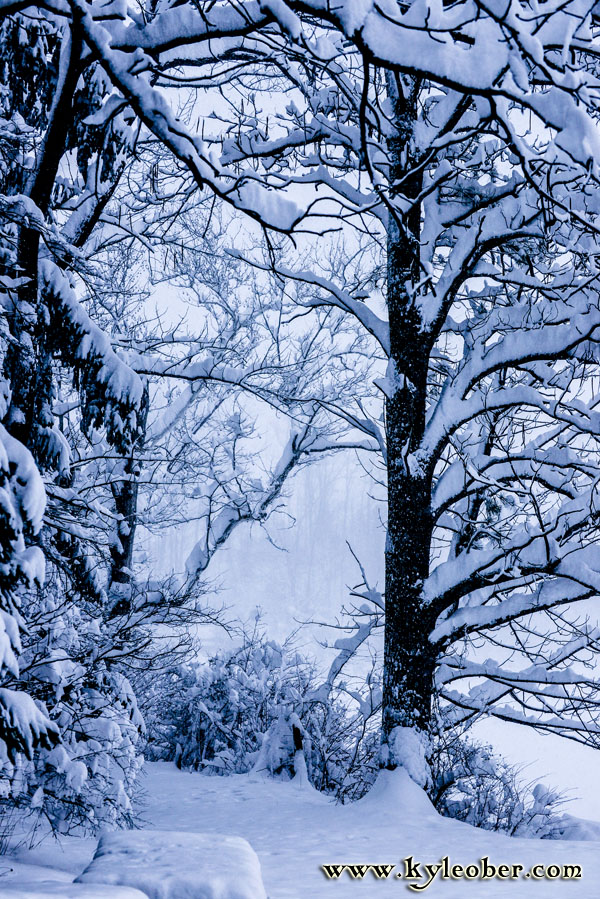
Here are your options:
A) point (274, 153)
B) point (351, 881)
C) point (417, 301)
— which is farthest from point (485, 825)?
point (274, 153)

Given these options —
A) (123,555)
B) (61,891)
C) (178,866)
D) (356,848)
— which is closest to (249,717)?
(123,555)

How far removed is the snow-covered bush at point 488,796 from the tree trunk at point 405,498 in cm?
135

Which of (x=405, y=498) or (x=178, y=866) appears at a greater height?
(x=405, y=498)

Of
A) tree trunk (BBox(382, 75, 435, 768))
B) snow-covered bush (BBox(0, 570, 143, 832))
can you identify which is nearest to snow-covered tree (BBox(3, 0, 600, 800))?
tree trunk (BBox(382, 75, 435, 768))

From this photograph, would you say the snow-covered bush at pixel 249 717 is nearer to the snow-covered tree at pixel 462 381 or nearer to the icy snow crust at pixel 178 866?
the snow-covered tree at pixel 462 381

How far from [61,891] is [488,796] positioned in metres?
6.56

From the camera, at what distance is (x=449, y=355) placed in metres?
8.09

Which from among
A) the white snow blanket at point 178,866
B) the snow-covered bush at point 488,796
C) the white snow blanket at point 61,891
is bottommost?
the snow-covered bush at point 488,796

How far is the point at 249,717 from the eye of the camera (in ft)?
36.1

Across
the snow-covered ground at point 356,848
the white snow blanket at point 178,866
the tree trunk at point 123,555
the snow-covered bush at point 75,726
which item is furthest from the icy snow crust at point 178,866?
the tree trunk at point 123,555

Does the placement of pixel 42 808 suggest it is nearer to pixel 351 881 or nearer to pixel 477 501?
pixel 351 881

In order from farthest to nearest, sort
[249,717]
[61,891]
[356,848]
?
[249,717] → [356,848] → [61,891]

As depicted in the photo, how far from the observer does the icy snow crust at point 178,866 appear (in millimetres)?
2889

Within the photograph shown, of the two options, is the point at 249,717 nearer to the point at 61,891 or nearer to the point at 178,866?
the point at 178,866
